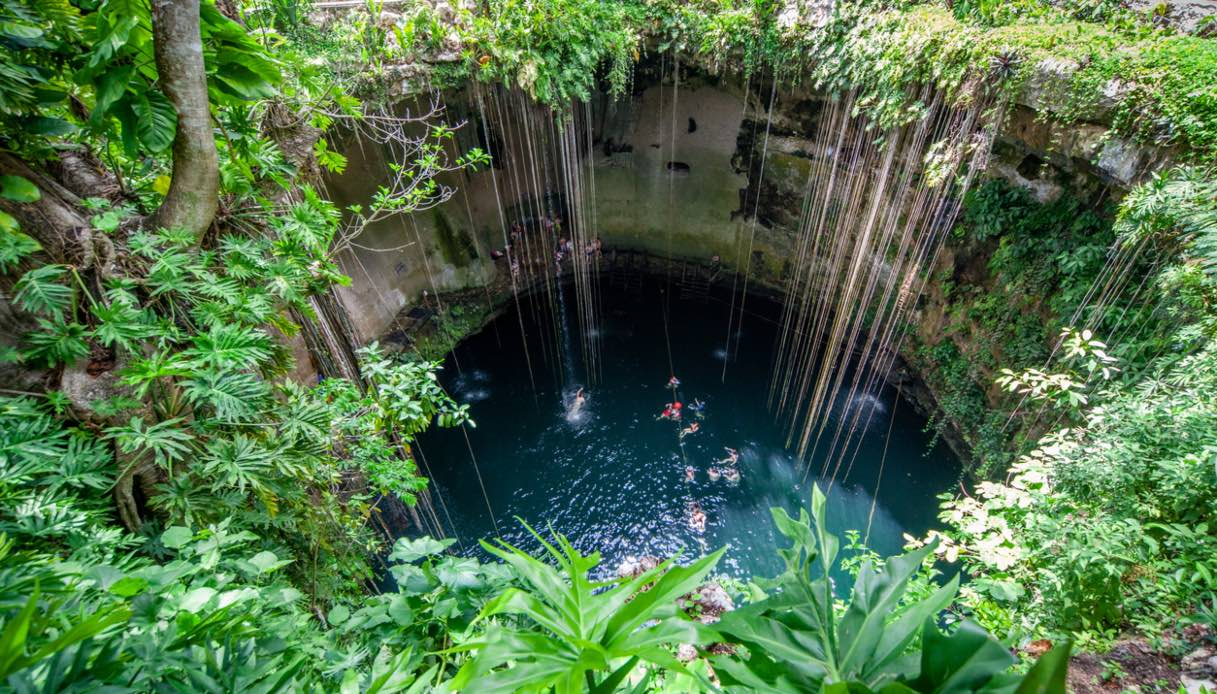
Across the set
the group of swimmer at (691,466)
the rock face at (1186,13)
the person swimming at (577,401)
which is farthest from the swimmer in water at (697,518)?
the rock face at (1186,13)

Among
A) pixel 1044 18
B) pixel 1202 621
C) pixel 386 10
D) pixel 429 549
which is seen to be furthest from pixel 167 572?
pixel 1044 18

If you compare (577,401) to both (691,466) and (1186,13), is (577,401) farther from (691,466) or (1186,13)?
(1186,13)

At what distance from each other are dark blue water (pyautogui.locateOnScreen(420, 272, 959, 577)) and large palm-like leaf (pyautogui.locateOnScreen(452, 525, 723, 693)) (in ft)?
12.5

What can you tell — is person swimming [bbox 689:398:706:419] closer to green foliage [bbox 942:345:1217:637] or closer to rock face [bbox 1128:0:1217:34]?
green foliage [bbox 942:345:1217:637]

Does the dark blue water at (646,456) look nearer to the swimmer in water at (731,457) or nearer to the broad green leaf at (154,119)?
the swimmer in water at (731,457)

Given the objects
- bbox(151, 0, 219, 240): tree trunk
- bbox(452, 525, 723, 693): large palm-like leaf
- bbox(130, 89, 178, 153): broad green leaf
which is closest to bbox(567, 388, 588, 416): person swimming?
bbox(151, 0, 219, 240): tree trunk

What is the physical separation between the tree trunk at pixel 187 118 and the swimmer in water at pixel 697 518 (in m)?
4.88

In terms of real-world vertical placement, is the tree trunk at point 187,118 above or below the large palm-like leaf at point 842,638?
above

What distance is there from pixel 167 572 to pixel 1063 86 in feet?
17.5

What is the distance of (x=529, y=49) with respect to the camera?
4922 mm

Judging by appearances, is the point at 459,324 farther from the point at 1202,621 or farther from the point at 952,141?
the point at 1202,621

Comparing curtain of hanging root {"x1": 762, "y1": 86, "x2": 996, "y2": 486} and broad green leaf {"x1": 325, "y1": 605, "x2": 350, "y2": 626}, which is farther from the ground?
broad green leaf {"x1": 325, "y1": 605, "x2": 350, "y2": 626}

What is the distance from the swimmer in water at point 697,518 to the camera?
5.34 meters

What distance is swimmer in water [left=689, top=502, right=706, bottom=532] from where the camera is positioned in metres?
5.34
